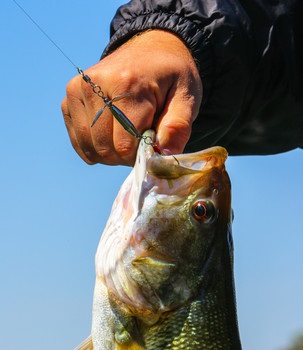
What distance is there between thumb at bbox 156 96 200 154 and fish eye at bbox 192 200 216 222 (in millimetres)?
280

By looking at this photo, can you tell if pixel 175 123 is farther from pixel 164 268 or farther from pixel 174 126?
pixel 164 268

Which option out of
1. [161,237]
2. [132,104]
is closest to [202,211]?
[161,237]

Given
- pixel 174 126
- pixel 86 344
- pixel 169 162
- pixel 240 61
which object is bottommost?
pixel 86 344

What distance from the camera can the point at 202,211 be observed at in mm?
3785

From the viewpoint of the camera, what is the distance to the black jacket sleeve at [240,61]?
15.9ft

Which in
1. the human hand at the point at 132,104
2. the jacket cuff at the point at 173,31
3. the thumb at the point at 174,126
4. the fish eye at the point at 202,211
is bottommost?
the fish eye at the point at 202,211

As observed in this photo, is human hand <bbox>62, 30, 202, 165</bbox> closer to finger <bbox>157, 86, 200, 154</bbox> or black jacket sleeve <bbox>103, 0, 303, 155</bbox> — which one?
finger <bbox>157, 86, 200, 154</bbox>

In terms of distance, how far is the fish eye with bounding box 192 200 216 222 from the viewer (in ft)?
12.4

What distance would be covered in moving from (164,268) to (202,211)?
0.30m

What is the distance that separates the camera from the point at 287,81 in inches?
228

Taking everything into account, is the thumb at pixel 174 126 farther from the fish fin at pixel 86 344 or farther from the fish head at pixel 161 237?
the fish fin at pixel 86 344

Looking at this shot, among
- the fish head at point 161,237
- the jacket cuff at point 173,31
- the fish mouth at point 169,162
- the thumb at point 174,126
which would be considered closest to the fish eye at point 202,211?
the fish head at point 161,237

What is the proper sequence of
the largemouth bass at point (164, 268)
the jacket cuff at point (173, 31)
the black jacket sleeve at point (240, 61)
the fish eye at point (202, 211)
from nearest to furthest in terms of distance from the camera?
1. the largemouth bass at point (164, 268)
2. the fish eye at point (202, 211)
3. the jacket cuff at point (173, 31)
4. the black jacket sleeve at point (240, 61)

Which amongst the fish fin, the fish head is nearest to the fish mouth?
the fish head
